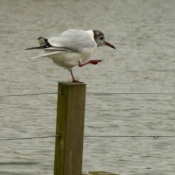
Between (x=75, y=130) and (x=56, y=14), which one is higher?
(x=56, y=14)

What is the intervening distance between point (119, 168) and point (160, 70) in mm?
8561

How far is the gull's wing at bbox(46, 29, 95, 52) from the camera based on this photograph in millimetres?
5766

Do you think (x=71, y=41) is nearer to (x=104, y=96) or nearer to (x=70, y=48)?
(x=70, y=48)

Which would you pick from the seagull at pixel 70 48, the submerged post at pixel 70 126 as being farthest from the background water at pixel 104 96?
Answer: the submerged post at pixel 70 126

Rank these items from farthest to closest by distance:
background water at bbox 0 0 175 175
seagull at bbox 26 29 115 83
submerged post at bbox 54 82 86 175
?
background water at bbox 0 0 175 175 → seagull at bbox 26 29 115 83 → submerged post at bbox 54 82 86 175

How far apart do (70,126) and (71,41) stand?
77 cm

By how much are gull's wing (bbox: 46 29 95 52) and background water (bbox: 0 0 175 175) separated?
2.49 metres

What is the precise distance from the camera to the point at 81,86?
537 centimetres

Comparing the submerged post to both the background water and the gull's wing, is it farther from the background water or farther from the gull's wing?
the background water

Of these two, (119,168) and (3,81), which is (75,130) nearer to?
(119,168)

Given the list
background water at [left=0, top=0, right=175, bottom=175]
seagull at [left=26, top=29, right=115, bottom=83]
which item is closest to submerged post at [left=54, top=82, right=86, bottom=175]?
seagull at [left=26, top=29, right=115, bottom=83]

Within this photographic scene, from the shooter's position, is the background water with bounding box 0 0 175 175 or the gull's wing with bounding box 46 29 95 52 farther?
the background water with bounding box 0 0 175 175

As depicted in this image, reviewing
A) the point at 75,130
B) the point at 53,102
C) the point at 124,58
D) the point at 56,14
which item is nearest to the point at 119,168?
the point at 75,130

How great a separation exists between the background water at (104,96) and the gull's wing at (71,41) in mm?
2494
